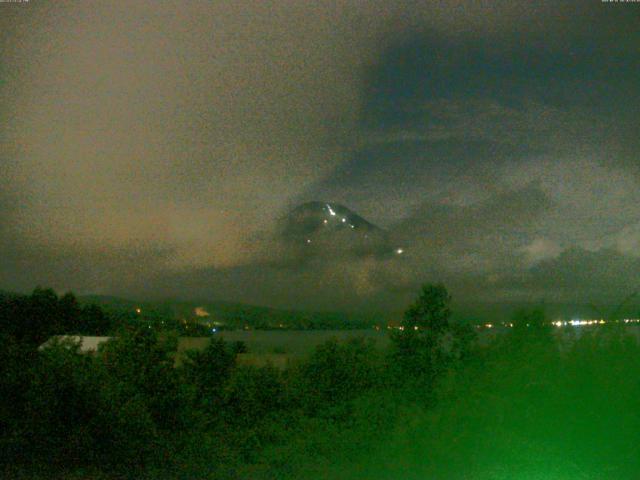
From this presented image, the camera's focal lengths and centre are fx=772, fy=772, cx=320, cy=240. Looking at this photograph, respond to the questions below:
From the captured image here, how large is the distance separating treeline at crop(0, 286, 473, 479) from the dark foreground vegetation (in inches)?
1.2

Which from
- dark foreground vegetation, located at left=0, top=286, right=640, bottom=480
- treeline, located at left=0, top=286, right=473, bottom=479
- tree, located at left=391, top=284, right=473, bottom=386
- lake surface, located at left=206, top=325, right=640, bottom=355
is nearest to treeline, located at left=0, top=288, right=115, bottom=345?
lake surface, located at left=206, top=325, right=640, bottom=355

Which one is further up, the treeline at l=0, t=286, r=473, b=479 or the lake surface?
the lake surface

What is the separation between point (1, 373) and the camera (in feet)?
42.0

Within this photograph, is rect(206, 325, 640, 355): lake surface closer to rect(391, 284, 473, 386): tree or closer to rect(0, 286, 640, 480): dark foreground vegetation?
rect(0, 286, 640, 480): dark foreground vegetation

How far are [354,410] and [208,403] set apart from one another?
18.7 feet

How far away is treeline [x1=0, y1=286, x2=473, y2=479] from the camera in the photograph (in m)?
10.5

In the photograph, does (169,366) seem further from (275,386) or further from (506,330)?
(506,330)

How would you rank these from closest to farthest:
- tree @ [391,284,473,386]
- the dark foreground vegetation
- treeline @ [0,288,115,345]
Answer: the dark foreground vegetation
tree @ [391,284,473,386]
treeline @ [0,288,115,345]

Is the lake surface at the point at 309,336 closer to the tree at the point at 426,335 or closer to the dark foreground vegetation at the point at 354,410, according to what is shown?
the dark foreground vegetation at the point at 354,410

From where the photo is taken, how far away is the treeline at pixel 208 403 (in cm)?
1048

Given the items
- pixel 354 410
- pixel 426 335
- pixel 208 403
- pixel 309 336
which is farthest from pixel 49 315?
→ pixel 354 410

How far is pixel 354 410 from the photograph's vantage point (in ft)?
47.1

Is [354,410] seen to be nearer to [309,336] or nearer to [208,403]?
[208,403]

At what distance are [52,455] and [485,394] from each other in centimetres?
583
